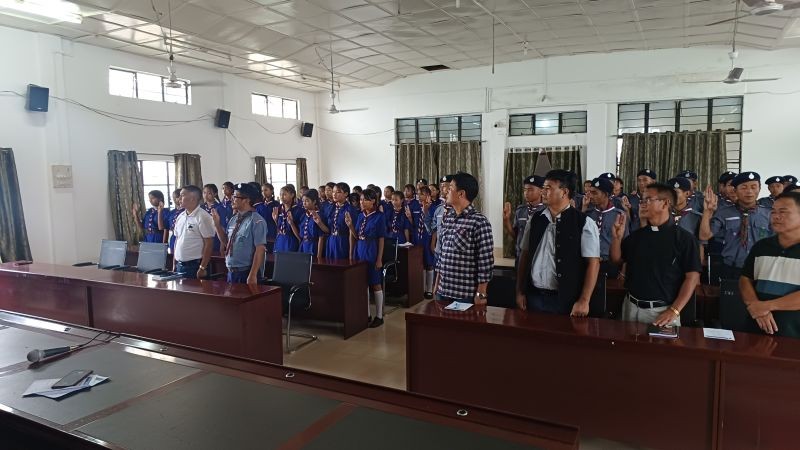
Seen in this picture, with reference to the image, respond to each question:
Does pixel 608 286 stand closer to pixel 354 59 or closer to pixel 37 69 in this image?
pixel 354 59

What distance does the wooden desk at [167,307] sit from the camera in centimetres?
343

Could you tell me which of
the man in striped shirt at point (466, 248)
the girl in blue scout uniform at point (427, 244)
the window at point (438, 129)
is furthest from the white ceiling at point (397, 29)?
the man in striped shirt at point (466, 248)

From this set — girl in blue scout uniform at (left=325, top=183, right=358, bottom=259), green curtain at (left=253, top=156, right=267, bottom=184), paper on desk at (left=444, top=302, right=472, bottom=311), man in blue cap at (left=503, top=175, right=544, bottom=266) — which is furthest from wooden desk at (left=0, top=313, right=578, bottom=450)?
green curtain at (left=253, top=156, right=267, bottom=184)

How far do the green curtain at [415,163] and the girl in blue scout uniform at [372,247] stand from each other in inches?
210

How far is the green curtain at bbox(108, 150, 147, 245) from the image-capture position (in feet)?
25.3

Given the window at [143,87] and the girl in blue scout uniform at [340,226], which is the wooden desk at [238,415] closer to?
the girl in blue scout uniform at [340,226]

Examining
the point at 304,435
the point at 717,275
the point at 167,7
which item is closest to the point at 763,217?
the point at 717,275

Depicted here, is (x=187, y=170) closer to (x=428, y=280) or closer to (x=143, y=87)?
(x=143, y=87)

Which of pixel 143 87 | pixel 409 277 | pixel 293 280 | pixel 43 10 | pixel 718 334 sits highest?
pixel 43 10

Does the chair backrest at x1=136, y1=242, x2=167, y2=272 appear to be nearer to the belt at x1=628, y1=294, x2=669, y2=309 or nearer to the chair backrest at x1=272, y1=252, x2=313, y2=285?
the chair backrest at x1=272, y1=252, x2=313, y2=285

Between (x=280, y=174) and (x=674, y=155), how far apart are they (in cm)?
802

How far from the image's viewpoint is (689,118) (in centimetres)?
855

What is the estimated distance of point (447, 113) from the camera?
10.5 metres

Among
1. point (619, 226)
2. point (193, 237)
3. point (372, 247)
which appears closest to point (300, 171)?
point (372, 247)
